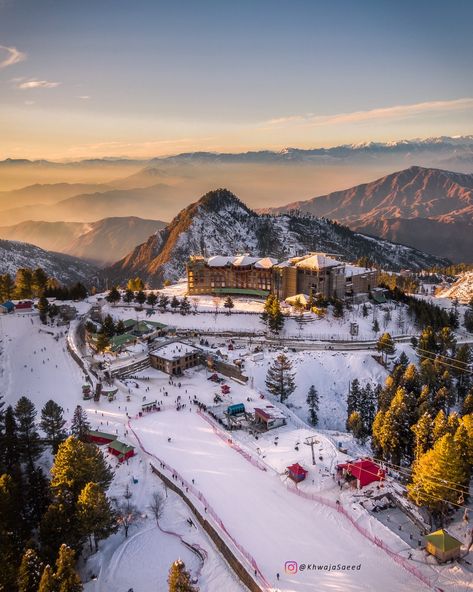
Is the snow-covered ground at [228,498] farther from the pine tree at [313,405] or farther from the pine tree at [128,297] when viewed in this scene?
the pine tree at [128,297]

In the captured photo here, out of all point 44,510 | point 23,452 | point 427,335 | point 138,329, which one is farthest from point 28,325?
point 427,335

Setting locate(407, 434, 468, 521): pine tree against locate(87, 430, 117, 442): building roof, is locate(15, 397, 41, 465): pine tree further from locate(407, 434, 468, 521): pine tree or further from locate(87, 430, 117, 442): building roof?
locate(407, 434, 468, 521): pine tree

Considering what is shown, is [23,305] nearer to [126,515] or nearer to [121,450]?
[121,450]

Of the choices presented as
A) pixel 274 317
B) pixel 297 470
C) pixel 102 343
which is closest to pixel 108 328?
pixel 102 343

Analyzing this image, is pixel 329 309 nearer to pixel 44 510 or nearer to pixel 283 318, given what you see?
pixel 283 318

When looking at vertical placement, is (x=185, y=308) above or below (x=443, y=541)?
above

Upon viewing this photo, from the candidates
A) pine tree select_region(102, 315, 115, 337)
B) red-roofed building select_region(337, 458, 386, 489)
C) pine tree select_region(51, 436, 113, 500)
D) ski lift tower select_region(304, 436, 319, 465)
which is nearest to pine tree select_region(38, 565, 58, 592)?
pine tree select_region(51, 436, 113, 500)

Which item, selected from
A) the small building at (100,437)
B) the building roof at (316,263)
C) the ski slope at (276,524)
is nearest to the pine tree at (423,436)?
the ski slope at (276,524)
